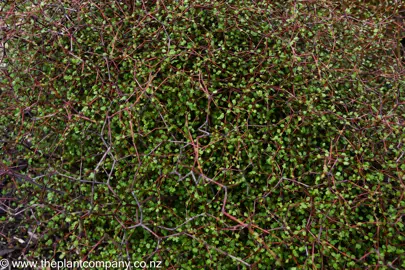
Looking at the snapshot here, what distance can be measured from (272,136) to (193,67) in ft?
1.56

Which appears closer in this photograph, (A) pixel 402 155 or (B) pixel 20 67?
(A) pixel 402 155

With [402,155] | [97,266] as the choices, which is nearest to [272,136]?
[402,155]

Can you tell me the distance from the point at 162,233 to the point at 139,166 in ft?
1.04

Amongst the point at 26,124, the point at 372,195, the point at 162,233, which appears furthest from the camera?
the point at 26,124

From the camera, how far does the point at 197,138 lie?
5.36ft

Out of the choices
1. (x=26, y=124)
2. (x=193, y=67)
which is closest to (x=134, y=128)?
(x=193, y=67)

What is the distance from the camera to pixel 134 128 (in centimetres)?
177

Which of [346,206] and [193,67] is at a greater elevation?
[193,67]

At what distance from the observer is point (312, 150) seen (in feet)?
5.69

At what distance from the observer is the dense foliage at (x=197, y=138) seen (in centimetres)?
162

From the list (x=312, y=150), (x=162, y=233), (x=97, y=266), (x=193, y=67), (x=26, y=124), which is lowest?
(x=97, y=266)

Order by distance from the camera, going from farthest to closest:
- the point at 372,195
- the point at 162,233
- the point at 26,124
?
the point at 26,124 → the point at 162,233 → the point at 372,195

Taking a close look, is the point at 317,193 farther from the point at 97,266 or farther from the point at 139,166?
the point at 97,266

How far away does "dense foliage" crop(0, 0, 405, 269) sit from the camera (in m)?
Answer: 1.62
